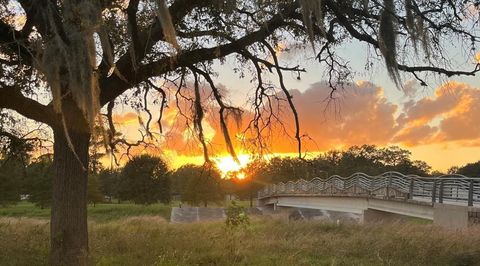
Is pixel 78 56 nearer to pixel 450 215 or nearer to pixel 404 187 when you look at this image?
pixel 450 215

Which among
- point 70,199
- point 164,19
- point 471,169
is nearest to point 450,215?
point 70,199

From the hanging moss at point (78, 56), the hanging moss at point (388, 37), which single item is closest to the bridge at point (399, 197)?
the hanging moss at point (388, 37)

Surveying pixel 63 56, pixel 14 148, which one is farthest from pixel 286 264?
pixel 14 148

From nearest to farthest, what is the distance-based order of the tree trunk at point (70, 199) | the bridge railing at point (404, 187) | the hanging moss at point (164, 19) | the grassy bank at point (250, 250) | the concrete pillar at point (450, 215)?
1. the hanging moss at point (164, 19)
2. the tree trunk at point (70, 199)
3. the grassy bank at point (250, 250)
4. the concrete pillar at point (450, 215)
5. the bridge railing at point (404, 187)

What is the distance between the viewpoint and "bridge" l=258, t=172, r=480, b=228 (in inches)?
876

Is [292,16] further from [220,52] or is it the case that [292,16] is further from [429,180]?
[429,180]

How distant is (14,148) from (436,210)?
18.2 meters

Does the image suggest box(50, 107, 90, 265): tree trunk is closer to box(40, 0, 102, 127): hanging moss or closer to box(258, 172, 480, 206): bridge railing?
box(40, 0, 102, 127): hanging moss

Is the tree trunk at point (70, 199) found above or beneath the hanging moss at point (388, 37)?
beneath

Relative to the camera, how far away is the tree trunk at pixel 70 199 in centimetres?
887

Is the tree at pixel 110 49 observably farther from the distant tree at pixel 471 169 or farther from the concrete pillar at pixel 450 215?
the distant tree at pixel 471 169

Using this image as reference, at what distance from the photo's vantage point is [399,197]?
3073cm

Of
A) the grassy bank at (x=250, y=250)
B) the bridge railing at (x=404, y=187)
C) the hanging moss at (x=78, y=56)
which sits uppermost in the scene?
the hanging moss at (x=78, y=56)

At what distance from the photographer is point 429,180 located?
91.4 feet
